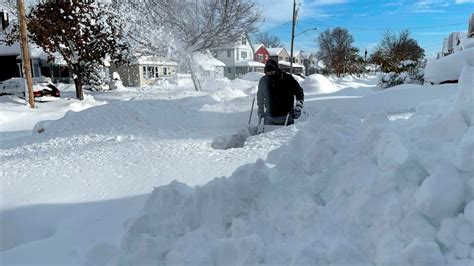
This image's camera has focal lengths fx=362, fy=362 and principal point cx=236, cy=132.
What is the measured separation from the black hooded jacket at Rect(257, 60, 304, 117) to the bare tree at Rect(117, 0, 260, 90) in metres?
14.4

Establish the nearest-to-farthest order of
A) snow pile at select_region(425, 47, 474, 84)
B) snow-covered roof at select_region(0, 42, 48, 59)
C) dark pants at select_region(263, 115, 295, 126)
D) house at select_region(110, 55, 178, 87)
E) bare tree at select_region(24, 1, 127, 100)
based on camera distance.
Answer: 1. dark pants at select_region(263, 115, 295, 126)
2. snow pile at select_region(425, 47, 474, 84)
3. bare tree at select_region(24, 1, 127, 100)
4. snow-covered roof at select_region(0, 42, 48, 59)
5. house at select_region(110, 55, 178, 87)

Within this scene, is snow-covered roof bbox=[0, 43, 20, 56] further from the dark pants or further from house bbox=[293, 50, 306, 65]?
house bbox=[293, 50, 306, 65]

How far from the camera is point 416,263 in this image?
1.90m

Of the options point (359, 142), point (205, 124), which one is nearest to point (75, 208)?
point (359, 142)

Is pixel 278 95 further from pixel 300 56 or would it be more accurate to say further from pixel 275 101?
pixel 300 56

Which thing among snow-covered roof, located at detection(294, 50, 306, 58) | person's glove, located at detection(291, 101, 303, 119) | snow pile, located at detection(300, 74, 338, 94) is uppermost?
snow-covered roof, located at detection(294, 50, 306, 58)

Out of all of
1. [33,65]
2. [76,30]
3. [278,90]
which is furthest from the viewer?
[33,65]

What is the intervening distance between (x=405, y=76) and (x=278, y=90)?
1280 centimetres

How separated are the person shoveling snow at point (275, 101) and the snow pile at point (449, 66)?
5.18 metres

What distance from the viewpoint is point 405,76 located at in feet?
54.4

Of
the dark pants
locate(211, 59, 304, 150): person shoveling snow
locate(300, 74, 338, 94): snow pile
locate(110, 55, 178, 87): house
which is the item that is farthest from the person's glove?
locate(110, 55, 178, 87): house

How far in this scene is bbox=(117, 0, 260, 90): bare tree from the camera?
1956 centimetres

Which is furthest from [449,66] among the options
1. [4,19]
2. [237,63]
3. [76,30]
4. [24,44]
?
[237,63]

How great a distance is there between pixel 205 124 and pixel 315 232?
286 inches
